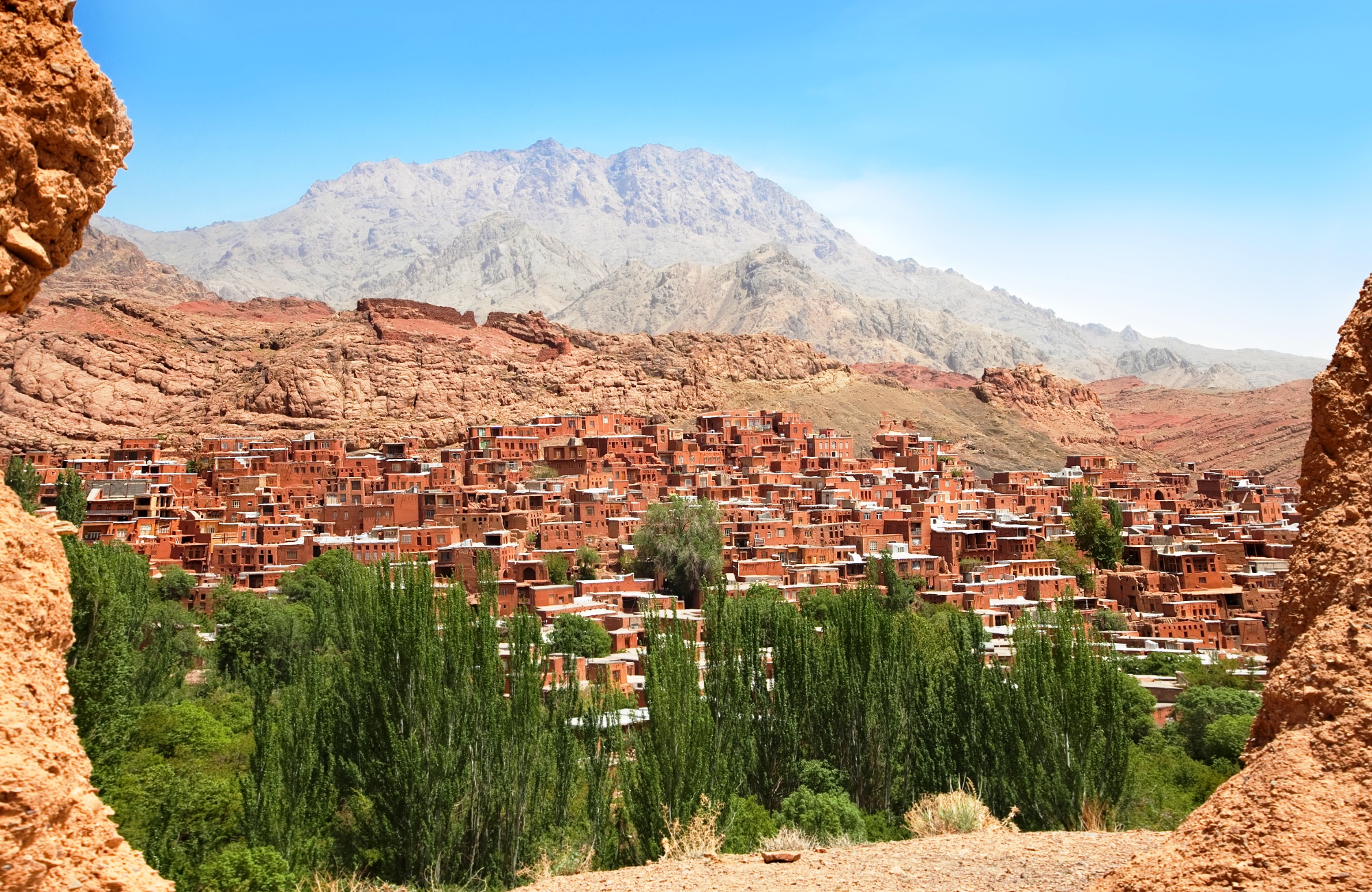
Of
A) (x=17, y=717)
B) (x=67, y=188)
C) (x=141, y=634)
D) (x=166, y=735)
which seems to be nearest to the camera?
(x=17, y=717)

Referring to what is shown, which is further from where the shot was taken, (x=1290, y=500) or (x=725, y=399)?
(x=725, y=399)

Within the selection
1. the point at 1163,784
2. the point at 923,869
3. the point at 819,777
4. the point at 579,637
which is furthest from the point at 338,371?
the point at 923,869

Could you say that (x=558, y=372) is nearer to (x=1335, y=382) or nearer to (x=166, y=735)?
(x=166, y=735)

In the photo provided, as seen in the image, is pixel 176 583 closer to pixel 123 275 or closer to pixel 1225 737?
pixel 1225 737

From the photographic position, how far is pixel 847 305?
19900 cm

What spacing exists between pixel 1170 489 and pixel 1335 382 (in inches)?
2638

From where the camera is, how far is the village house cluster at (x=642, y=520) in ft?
135

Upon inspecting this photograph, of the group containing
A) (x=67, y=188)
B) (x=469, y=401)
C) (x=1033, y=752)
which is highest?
(x=469, y=401)

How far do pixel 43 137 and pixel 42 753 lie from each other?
233 cm

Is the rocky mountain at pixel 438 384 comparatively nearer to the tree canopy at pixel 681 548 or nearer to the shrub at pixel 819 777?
the tree canopy at pixel 681 548

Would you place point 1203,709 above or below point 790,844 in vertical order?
below

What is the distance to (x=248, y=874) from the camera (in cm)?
1284

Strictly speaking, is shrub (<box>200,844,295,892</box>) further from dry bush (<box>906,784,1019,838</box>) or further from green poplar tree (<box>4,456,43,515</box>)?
green poplar tree (<box>4,456,43,515</box>)

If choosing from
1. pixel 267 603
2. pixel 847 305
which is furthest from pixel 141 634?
pixel 847 305
